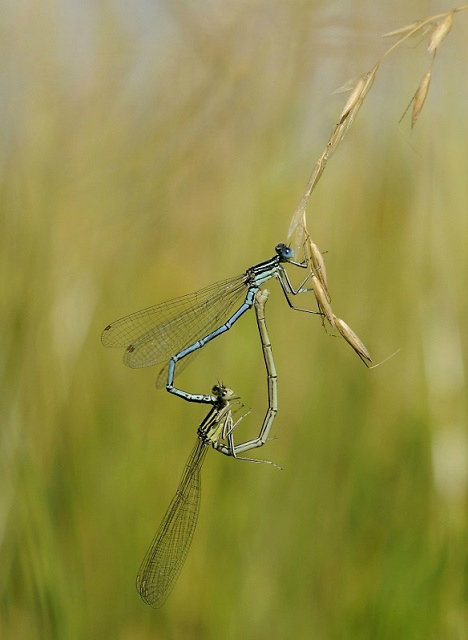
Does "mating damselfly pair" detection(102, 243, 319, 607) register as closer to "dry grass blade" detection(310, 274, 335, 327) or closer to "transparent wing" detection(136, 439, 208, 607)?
"transparent wing" detection(136, 439, 208, 607)

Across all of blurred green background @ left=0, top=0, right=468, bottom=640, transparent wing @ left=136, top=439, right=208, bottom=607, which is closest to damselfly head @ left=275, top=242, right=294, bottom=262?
blurred green background @ left=0, top=0, right=468, bottom=640

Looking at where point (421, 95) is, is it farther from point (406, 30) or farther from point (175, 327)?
Answer: point (175, 327)

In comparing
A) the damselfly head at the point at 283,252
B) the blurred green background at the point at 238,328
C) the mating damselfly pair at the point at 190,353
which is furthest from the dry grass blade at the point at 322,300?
the blurred green background at the point at 238,328

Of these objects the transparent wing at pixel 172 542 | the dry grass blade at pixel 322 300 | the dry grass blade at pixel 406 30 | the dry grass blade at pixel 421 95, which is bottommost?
the transparent wing at pixel 172 542

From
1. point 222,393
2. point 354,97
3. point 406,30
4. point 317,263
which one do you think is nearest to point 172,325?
point 222,393

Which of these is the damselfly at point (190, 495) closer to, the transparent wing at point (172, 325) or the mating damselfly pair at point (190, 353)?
the mating damselfly pair at point (190, 353)

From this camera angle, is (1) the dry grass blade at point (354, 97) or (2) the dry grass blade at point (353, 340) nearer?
(1) the dry grass blade at point (354, 97)

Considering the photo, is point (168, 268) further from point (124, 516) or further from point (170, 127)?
point (124, 516)

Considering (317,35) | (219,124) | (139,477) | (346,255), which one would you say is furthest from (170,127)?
(139,477)
